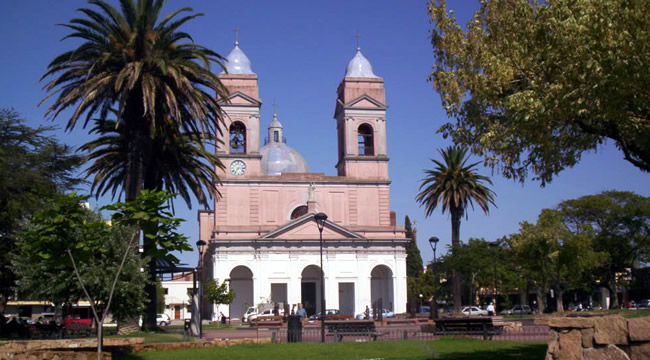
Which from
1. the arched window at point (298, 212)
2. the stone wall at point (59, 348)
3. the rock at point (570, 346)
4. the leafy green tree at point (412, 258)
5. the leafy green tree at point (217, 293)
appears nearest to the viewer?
the rock at point (570, 346)

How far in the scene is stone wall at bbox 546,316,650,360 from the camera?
30.0 feet

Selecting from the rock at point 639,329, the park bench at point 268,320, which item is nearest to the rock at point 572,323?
the rock at point 639,329

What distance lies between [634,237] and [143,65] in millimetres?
51988

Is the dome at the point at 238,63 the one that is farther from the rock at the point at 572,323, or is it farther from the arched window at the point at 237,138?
the rock at the point at 572,323

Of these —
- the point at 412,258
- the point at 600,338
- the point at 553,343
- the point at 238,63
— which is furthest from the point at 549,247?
the point at 412,258

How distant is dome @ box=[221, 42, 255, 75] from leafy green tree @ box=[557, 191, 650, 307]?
1304 inches

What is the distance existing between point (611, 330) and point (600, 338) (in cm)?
20

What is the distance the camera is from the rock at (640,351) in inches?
356

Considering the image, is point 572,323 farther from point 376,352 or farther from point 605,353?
point 376,352

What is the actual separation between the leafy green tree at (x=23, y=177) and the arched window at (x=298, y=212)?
32.7 meters

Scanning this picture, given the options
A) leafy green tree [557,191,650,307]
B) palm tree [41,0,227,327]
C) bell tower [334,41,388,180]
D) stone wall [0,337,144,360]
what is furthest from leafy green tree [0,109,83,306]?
leafy green tree [557,191,650,307]

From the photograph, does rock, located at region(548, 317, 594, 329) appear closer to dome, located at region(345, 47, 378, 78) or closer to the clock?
the clock

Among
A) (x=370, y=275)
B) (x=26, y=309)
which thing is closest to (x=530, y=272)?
(x=370, y=275)

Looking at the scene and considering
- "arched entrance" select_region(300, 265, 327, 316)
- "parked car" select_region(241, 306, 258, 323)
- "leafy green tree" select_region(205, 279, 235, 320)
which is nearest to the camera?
"leafy green tree" select_region(205, 279, 235, 320)
